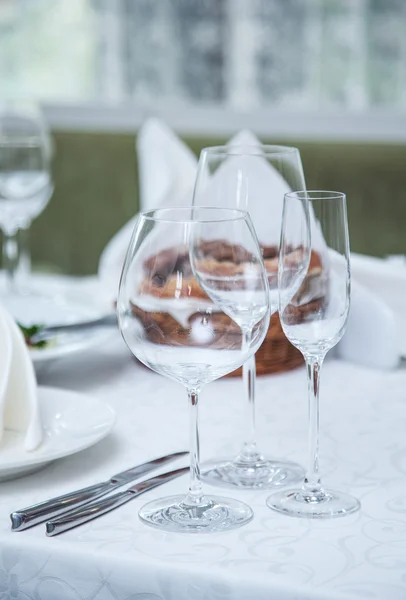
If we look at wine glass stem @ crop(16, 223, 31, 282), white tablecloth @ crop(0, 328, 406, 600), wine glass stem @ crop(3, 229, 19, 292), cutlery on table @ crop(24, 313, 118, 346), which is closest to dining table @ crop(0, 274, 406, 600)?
white tablecloth @ crop(0, 328, 406, 600)

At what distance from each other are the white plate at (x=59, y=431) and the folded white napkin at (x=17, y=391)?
0.5 inches

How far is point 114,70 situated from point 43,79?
555mm

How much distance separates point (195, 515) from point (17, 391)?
25cm

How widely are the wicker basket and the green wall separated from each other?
1269 mm

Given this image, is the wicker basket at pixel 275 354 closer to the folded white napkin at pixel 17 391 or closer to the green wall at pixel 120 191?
the folded white napkin at pixel 17 391

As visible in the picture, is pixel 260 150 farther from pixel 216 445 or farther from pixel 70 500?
pixel 70 500

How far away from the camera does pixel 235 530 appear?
0.71 meters

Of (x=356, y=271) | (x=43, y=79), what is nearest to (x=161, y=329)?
(x=356, y=271)

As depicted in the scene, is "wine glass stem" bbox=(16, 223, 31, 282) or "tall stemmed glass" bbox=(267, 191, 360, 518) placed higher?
"tall stemmed glass" bbox=(267, 191, 360, 518)

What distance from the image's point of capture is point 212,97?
5000 millimetres

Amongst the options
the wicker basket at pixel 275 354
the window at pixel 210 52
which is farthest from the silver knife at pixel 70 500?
the window at pixel 210 52

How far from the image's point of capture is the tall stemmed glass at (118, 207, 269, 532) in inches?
26.8

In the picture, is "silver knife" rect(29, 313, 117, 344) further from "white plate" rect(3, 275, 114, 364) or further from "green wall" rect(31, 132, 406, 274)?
"green wall" rect(31, 132, 406, 274)

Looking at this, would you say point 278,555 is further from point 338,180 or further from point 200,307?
point 338,180
